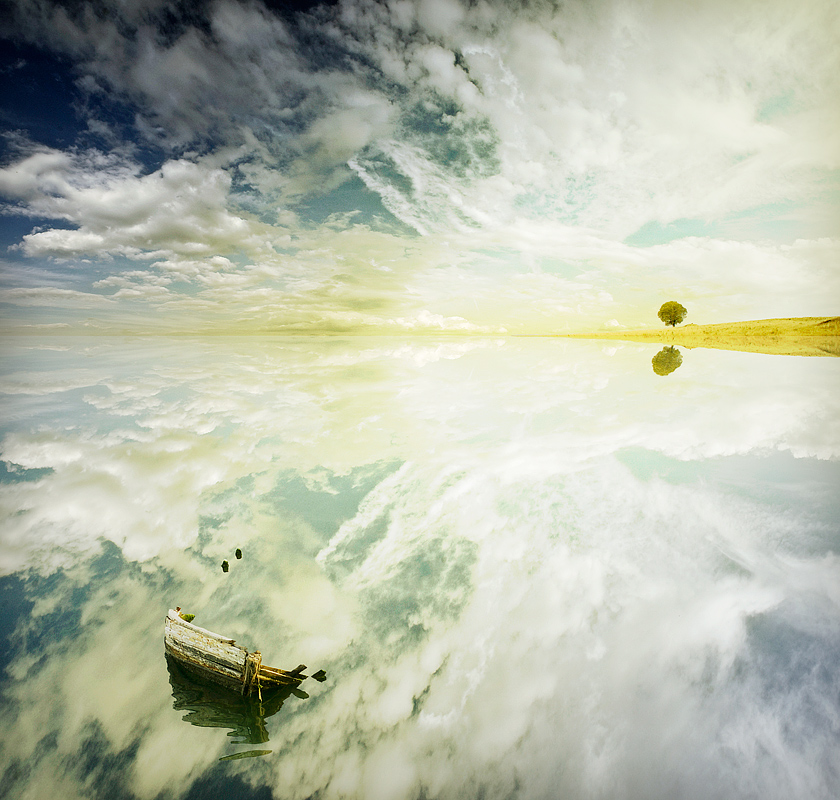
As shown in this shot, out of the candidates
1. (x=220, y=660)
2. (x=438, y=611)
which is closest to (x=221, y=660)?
(x=220, y=660)

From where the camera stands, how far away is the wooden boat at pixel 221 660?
15.9ft

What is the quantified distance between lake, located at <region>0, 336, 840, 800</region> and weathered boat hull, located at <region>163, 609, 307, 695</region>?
0.47 meters

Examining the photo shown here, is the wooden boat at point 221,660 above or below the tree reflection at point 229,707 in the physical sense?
above

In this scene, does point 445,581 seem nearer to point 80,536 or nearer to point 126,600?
point 126,600

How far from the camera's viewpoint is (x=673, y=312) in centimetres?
8231

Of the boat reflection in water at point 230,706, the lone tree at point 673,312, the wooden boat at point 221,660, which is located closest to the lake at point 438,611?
the boat reflection in water at point 230,706

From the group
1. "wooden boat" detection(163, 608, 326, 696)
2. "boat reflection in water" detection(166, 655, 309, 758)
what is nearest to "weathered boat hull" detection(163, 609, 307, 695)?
"wooden boat" detection(163, 608, 326, 696)

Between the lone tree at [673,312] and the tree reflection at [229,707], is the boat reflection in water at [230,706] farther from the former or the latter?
the lone tree at [673,312]

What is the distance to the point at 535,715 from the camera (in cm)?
538

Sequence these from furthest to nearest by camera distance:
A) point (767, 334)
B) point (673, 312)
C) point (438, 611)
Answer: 1. point (673, 312)
2. point (767, 334)
3. point (438, 611)

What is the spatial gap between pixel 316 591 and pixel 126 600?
3.96m

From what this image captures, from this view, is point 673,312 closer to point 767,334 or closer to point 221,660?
point 767,334

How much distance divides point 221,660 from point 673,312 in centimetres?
10330

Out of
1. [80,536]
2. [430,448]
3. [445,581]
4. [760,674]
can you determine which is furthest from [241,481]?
[760,674]
